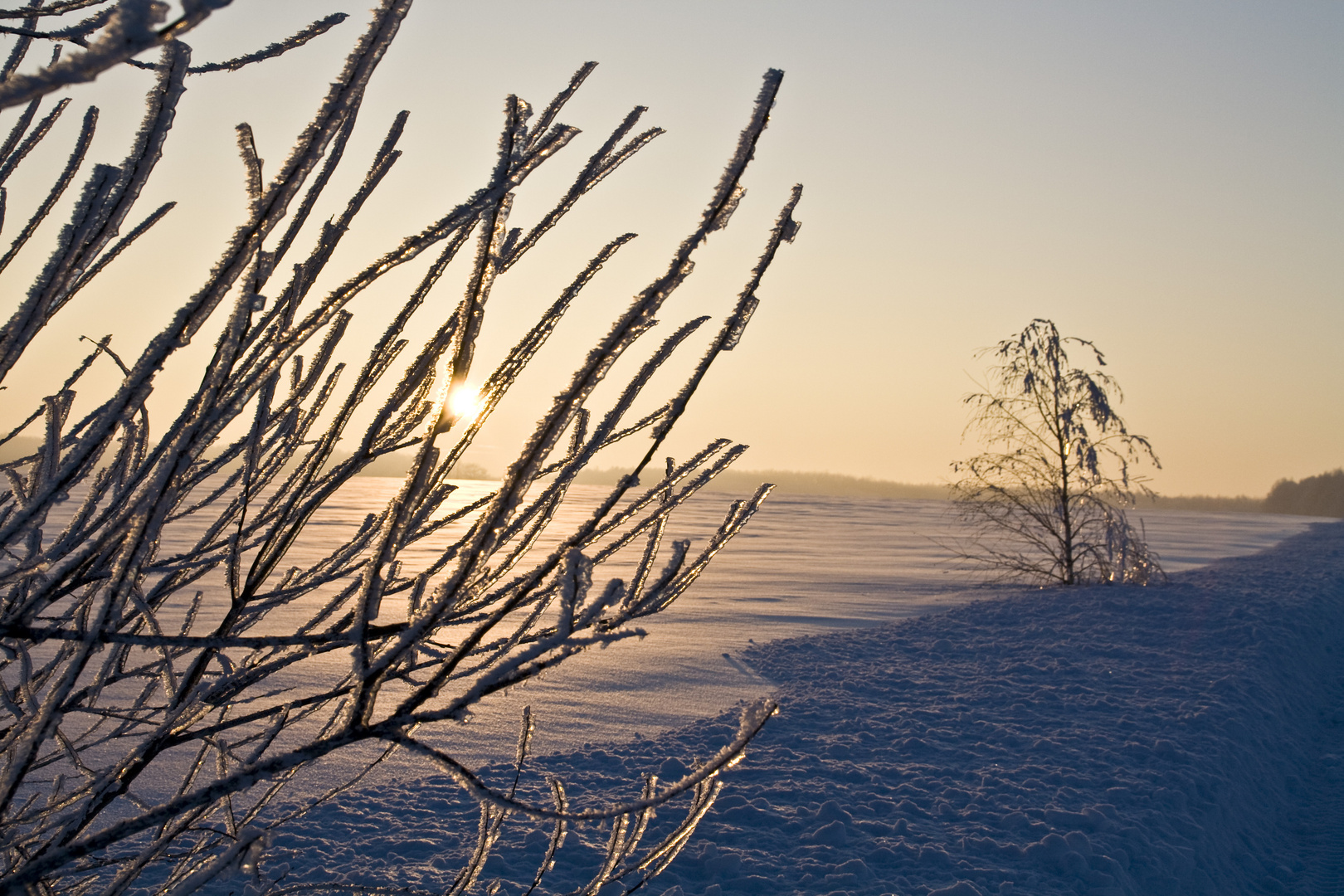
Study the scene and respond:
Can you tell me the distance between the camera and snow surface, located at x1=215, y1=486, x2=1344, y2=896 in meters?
3.51

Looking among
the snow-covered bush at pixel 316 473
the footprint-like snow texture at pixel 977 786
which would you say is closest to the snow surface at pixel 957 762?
the footprint-like snow texture at pixel 977 786

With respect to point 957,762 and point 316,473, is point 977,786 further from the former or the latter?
point 316,473

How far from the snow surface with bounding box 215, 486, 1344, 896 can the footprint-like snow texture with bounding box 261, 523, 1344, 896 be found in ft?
0.05

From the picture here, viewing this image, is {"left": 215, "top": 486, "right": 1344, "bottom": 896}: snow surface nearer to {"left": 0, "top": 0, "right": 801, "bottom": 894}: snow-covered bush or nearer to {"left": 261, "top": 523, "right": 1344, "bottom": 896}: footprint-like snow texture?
{"left": 261, "top": 523, "right": 1344, "bottom": 896}: footprint-like snow texture

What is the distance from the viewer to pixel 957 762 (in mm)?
4797

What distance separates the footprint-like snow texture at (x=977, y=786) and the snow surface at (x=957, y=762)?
0.05 feet

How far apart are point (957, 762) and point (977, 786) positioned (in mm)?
408

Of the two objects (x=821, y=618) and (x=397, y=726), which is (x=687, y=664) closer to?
(x=821, y=618)

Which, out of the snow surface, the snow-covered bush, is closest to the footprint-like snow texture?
A: the snow surface

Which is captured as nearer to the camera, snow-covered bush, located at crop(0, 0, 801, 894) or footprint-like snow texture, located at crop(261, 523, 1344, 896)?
snow-covered bush, located at crop(0, 0, 801, 894)

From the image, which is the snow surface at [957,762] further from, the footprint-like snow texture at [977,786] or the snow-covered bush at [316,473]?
the snow-covered bush at [316,473]

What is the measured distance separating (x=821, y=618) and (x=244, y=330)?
30.1 feet

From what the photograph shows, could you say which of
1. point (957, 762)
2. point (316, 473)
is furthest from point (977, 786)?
point (316, 473)

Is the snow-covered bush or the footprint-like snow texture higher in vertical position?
the snow-covered bush
